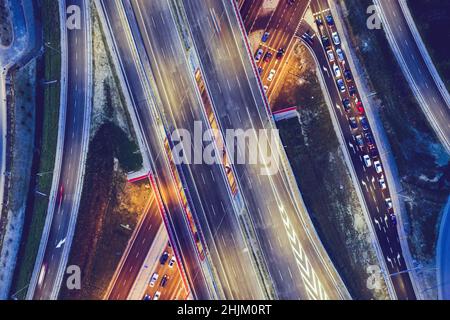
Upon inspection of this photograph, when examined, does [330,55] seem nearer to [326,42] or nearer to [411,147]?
[326,42]

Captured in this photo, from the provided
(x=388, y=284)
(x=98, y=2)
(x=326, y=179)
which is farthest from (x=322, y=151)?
(x=98, y=2)

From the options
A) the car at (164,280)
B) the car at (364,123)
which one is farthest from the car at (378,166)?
the car at (164,280)

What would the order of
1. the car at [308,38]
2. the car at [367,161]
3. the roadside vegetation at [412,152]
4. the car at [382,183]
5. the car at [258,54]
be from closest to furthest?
the roadside vegetation at [412,152] < the car at [382,183] < the car at [367,161] < the car at [308,38] < the car at [258,54]

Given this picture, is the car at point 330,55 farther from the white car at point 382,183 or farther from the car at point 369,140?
the white car at point 382,183

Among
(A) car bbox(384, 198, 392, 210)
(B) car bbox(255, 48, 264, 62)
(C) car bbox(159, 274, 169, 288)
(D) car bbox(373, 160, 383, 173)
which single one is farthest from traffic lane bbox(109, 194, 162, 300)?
(A) car bbox(384, 198, 392, 210)

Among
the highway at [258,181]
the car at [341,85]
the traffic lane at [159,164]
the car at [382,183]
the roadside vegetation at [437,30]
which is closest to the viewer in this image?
the roadside vegetation at [437,30]

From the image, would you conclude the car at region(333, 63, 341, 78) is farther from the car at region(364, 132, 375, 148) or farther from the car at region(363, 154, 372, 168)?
the car at region(363, 154, 372, 168)
